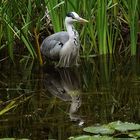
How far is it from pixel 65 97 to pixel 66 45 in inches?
59.6

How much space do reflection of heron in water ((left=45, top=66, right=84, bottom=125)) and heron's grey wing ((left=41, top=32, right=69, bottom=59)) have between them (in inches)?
9.1

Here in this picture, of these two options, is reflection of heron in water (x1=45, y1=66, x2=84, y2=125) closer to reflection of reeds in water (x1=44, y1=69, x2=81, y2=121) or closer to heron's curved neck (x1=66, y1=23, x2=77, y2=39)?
reflection of reeds in water (x1=44, y1=69, x2=81, y2=121)

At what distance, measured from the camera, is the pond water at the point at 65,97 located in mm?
3393

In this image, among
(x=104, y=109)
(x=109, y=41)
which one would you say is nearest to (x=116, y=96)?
(x=104, y=109)

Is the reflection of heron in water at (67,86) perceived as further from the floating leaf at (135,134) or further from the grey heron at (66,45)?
the floating leaf at (135,134)

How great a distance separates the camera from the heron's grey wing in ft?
18.6

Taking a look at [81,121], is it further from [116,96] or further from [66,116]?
[116,96]

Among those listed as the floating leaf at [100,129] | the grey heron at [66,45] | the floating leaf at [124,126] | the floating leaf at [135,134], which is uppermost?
the grey heron at [66,45]

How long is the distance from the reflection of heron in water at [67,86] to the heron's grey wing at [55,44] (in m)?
0.23

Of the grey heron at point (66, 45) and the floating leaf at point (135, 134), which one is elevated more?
the grey heron at point (66, 45)

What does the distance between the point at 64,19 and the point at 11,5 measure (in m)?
0.77

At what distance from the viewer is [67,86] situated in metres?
4.72

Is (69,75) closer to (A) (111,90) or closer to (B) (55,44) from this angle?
(B) (55,44)

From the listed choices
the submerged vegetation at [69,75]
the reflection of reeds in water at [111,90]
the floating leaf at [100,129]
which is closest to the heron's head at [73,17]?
the submerged vegetation at [69,75]
